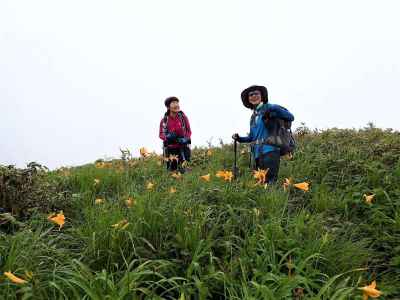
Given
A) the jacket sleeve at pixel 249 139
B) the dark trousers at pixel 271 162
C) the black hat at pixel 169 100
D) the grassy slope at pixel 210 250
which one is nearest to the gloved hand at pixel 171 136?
the black hat at pixel 169 100

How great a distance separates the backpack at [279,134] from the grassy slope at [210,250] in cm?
106

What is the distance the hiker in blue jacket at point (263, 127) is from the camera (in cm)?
491

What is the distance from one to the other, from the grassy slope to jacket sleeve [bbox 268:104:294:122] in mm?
1280

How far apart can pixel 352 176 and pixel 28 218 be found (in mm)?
4238

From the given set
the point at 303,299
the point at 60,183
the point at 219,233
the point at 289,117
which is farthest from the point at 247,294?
the point at 60,183

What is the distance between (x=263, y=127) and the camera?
5129 mm

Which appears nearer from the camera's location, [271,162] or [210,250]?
[210,250]

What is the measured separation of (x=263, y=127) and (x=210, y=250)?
9.51 ft

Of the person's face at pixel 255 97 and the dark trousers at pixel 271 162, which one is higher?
the person's face at pixel 255 97

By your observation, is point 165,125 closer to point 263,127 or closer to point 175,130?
point 175,130

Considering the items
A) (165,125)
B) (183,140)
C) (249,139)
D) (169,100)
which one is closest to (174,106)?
(169,100)

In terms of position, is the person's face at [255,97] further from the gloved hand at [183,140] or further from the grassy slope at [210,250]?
the gloved hand at [183,140]

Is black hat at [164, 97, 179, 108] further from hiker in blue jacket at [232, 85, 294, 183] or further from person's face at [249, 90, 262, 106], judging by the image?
person's face at [249, 90, 262, 106]

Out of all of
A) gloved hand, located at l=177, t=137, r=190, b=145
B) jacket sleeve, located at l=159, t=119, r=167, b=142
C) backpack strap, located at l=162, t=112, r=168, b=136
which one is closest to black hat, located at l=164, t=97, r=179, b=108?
backpack strap, located at l=162, t=112, r=168, b=136
